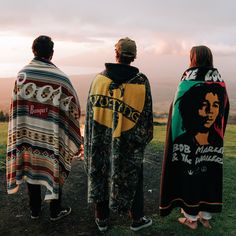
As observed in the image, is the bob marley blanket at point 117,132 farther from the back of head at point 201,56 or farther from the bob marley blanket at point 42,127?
the back of head at point 201,56

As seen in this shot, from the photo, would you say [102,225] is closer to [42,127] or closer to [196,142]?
[42,127]

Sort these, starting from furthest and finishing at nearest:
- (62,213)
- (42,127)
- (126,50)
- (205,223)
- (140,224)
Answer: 1. (62,213)
2. (205,223)
3. (140,224)
4. (42,127)
5. (126,50)

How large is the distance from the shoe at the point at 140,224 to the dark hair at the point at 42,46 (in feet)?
8.09

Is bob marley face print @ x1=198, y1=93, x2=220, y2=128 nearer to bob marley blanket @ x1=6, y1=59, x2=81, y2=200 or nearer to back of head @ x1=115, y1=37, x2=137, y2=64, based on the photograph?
back of head @ x1=115, y1=37, x2=137, y2=64

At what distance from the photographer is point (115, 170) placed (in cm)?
491

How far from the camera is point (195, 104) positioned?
5000 mm

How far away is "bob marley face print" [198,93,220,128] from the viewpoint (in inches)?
196

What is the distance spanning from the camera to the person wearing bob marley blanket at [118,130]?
4.77 m

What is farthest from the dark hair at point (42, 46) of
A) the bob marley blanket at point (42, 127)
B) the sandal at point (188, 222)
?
the sandal at point (188, 222)

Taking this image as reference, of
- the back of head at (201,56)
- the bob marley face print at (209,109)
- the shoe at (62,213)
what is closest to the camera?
the back of head at (201,56)

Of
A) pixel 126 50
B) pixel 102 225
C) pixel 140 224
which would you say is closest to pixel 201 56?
pixel 126 50

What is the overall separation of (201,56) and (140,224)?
2316 mm

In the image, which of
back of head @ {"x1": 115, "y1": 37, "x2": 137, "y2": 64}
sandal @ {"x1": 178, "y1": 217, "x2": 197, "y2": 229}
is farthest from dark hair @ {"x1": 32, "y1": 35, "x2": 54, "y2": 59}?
sandal @ {"x1": 178, "y1": 217, "x2": 197, "y2": 229}

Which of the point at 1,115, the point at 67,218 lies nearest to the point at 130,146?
the point at 67,218
